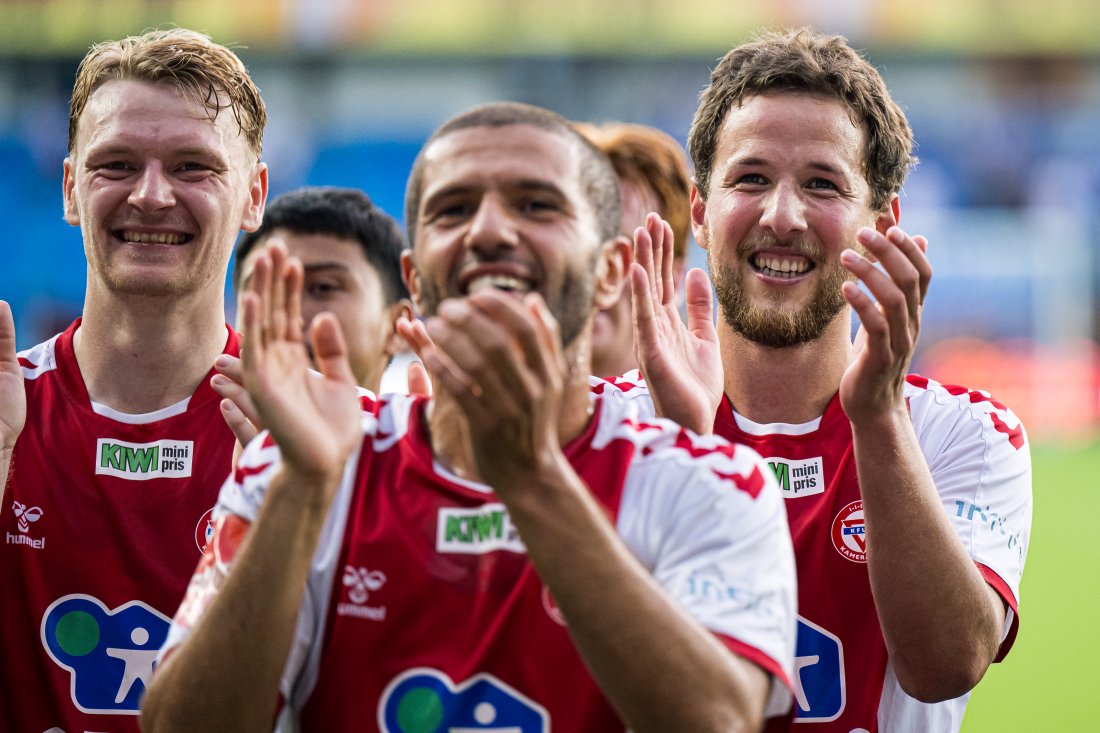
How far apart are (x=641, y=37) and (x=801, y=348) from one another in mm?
26451

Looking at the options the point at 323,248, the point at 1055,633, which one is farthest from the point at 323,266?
the point at 1055,633

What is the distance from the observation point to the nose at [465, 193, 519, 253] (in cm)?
268

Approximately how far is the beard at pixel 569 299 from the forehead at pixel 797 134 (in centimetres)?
123

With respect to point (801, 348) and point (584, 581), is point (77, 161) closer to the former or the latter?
point (801, 348)

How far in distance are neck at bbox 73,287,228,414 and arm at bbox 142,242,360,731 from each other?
156 cm

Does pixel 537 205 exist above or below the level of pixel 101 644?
above

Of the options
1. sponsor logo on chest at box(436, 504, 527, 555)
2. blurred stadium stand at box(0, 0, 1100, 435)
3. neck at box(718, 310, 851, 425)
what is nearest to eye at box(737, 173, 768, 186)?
neck at box(718, 310, 851, 425)

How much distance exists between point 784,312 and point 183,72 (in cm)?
188

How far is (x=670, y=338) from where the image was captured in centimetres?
356

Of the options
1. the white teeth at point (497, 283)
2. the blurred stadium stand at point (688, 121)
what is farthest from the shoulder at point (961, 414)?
the blurred stadium stand at point (688, 121)

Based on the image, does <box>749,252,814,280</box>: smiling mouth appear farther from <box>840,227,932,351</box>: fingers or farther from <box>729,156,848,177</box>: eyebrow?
<box>840,227,932,351</box>: fingers

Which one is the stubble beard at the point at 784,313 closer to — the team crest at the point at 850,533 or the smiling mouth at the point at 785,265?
the smiling mouth at the point at 785,265

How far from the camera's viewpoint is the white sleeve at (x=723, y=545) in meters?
2.53

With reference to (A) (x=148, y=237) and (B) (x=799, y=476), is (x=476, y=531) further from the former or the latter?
(A) (x=148, y=237)
